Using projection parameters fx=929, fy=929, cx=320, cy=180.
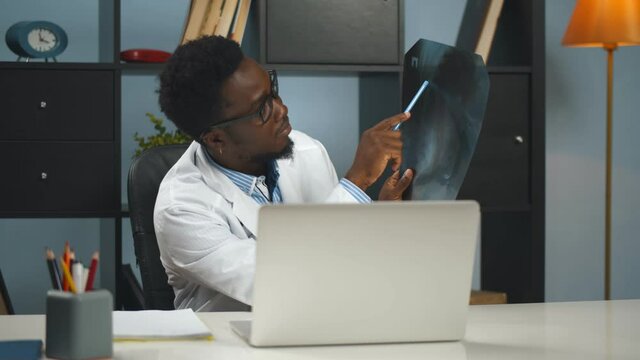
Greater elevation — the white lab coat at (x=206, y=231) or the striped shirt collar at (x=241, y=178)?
the striped shirt collar at (x=241, y=178)

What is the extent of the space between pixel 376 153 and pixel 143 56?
4.88ft

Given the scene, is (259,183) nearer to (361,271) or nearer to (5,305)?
(5,305)

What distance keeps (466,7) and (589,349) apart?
255cm

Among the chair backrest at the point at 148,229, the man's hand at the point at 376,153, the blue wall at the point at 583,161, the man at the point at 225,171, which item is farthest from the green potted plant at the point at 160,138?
the blue wall at the point at 583,161

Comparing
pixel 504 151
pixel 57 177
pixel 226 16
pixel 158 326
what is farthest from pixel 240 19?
pixel 158 326

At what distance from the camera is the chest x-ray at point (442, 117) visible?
1504 mm

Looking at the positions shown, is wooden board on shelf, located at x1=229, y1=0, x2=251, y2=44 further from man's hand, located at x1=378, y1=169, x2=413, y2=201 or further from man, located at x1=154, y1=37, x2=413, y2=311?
man's hand, located at x1=378, y1=169, x2=413, y2=201

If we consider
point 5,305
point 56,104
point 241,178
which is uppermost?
point 56,104

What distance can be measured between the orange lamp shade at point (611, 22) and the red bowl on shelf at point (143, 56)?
4.67ft

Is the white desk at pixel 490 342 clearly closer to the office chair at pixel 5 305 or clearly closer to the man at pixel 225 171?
the man at pixel 225 171

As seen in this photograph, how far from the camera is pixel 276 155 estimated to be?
1962mm

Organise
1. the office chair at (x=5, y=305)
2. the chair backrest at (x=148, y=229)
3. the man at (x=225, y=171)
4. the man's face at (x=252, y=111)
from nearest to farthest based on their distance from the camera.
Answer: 1. the man at (x=225, y=171)
2. the man's face at (x=252, y=111)
3. the chair backrest at (x=148, y=229)
4. the office chair at (x=5, y=305)

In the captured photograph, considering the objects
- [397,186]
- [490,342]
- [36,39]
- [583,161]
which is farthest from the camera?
[583,161]

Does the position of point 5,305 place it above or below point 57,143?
below
